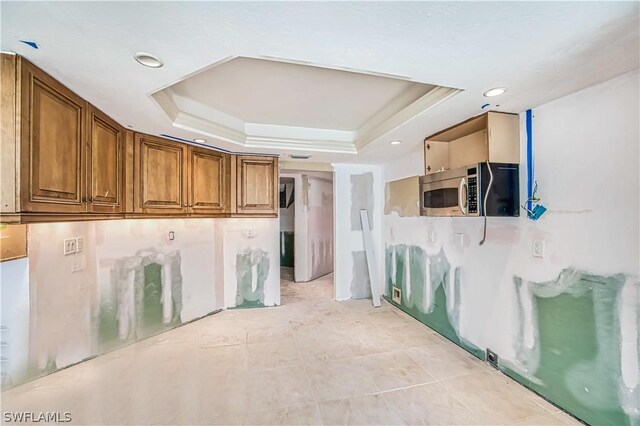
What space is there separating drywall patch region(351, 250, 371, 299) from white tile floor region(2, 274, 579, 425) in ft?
3.90

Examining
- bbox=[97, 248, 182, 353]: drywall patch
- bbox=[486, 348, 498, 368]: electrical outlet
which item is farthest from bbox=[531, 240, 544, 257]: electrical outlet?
bbox=[97, 248, 182, 353]: drywall patch

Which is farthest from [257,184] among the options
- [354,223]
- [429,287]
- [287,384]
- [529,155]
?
[529,155]

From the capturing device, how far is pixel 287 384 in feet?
6.91

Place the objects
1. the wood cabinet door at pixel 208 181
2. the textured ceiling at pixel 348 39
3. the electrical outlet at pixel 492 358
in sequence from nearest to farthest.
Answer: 1. the textured ceiling at pixel 348 39
2. the electrical outlet at pixel 492 358
3. the wood cabinet door at pixel 208 181

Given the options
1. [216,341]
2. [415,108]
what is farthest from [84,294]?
[415,108]

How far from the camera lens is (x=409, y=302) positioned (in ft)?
11.7

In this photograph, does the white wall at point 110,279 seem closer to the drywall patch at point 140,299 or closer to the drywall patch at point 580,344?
the drywall patch at point 140,299

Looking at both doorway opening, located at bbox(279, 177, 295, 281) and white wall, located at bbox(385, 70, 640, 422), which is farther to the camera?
doorway opening, located at bbox(279, 177, 295, 281)

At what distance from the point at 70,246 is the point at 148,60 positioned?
173cm

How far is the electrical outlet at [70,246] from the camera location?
84.8 inches

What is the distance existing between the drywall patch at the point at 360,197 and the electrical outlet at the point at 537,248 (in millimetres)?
2406

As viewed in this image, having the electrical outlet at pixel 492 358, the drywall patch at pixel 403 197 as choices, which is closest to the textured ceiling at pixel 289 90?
the drywall patch at pixel 403 197

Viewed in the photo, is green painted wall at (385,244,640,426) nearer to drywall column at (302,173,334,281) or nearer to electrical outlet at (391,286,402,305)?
electrical outlet at (391,286,402,305)

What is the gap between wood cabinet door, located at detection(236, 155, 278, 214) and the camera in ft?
11.6
